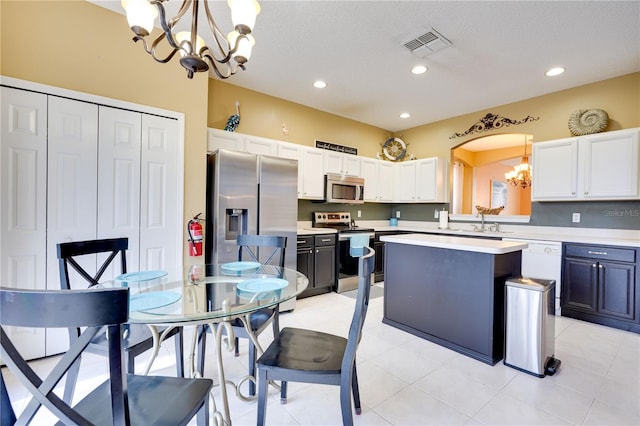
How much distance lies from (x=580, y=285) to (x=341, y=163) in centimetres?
340

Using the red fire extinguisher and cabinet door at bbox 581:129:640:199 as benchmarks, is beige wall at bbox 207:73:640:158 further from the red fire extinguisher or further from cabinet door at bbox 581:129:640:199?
the red fire extinguisher

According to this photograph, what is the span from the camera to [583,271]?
10.5 ft

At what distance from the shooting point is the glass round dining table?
1313 millimetres

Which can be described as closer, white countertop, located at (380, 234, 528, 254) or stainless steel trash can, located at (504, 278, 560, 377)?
stainless steel trash can, located at (504, 278, 560, 377)

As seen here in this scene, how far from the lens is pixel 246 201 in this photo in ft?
10.6

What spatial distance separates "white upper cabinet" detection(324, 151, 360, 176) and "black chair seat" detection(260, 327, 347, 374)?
127 inches

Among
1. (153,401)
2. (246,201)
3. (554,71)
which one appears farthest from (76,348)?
(554,71)

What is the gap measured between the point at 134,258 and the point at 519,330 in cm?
330

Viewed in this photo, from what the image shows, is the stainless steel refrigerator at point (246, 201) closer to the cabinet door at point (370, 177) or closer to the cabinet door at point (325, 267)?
the cabinet door at point (325, 267)

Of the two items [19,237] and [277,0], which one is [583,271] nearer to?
[277,0]

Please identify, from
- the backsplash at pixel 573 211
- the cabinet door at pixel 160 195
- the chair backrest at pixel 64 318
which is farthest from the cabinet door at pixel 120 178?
the backsplash at pixel 573 211

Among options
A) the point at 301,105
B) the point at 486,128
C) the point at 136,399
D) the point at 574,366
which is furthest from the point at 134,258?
the point at 486,128

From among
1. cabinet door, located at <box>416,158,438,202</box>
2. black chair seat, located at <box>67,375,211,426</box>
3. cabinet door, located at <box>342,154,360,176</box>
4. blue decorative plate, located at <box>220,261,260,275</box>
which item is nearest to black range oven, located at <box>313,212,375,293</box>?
cabinet door, located at <box>342,154,360,176</box>

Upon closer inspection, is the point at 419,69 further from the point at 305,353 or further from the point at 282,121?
the point at 305,353
